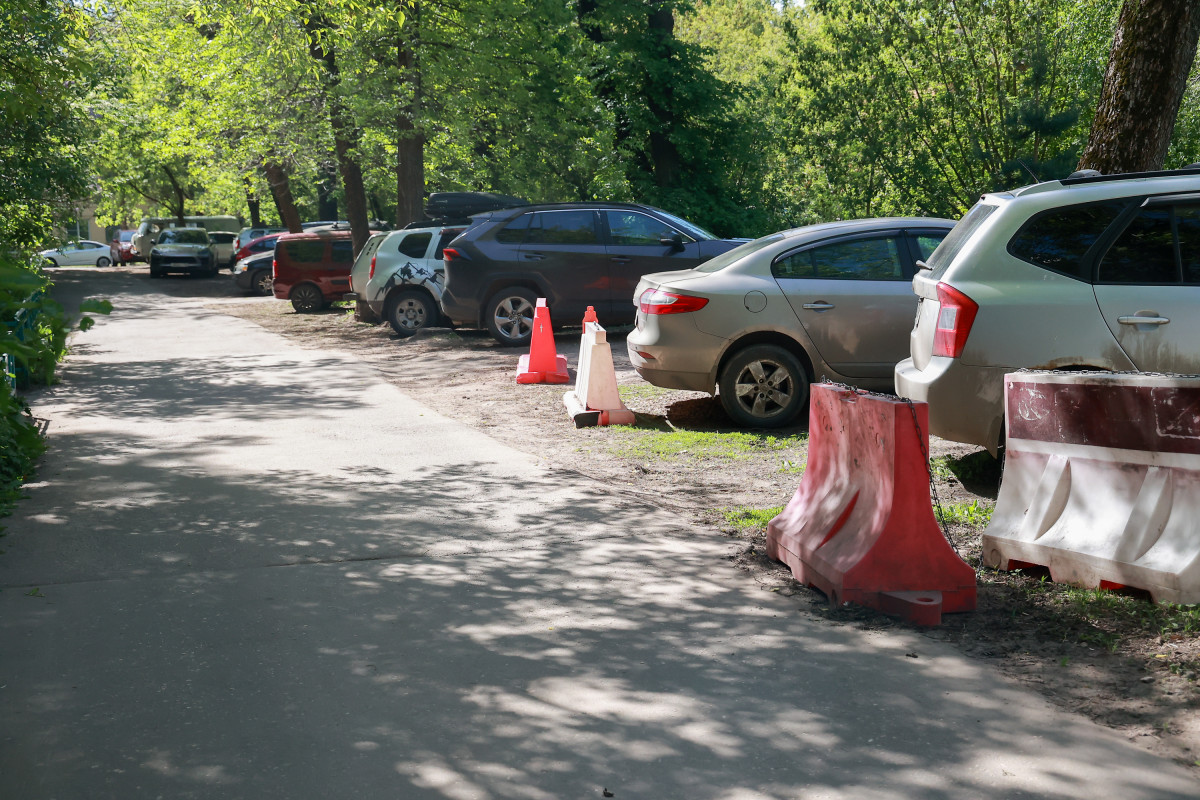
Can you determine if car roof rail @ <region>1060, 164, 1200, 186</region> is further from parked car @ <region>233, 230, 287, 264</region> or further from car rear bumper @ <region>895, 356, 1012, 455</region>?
parked car @ <region>233, 230, 287, 264</region>

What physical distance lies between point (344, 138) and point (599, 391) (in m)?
16.5

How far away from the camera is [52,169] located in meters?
16.4

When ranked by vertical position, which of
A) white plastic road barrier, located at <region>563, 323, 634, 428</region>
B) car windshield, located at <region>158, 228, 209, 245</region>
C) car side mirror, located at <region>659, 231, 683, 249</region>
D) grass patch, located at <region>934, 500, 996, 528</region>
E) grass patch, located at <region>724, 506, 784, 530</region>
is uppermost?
car windshield, located at <region>158, 228, 209, 245</region>

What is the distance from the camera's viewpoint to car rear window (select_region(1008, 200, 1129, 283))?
667 centimetres

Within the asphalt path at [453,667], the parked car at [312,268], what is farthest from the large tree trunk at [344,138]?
the asphalt path at [453,667]

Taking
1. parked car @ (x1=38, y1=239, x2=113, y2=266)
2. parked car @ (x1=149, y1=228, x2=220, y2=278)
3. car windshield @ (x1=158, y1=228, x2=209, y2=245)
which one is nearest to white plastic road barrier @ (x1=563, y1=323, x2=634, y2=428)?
parked car @ (x1=149, y1=228, x2=220, y2=278)

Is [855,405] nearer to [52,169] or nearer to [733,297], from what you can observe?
[733,297]

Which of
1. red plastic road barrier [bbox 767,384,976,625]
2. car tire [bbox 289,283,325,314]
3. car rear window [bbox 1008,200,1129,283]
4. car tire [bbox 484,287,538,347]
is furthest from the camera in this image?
car tire [bbox 289,283,325,314]

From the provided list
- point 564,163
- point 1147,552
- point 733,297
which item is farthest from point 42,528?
point 564,163

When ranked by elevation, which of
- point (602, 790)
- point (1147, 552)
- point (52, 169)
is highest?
point (52, 169)

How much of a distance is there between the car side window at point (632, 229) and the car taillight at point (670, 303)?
6545 mm

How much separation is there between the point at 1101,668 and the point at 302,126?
2384cm

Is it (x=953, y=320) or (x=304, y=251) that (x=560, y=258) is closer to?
(x=953, y=320)

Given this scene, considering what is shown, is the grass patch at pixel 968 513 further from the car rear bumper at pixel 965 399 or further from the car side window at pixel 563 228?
the car side window at pixel 563 228
